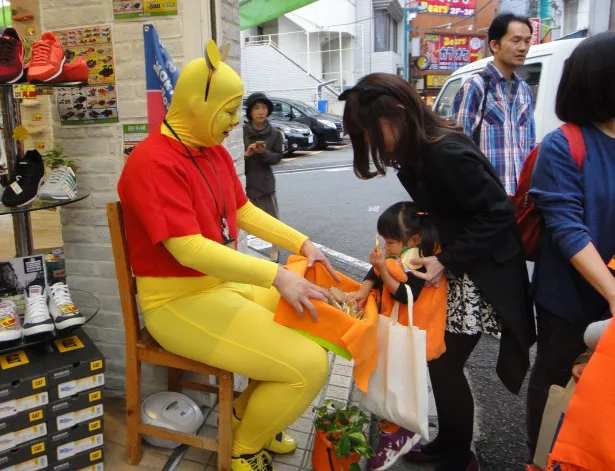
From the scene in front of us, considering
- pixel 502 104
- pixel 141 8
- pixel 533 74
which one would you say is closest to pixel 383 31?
pixel 533 74

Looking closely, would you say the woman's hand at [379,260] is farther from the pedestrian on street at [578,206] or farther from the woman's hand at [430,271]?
the pedestrian on street at [578,206]

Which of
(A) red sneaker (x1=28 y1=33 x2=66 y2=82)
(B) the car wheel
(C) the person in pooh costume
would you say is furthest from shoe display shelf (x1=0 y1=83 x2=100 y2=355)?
(B) the car wheel

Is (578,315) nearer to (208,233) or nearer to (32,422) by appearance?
(208,233)

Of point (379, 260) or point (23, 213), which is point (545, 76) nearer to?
point (379, 260)

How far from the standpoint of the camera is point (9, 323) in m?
1.92

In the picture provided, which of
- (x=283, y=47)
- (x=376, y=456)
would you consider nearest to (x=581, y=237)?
(x=376, y=456)

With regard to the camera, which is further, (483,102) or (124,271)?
(483,102)

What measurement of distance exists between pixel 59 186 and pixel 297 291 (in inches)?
42.6

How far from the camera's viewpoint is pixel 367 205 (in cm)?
827

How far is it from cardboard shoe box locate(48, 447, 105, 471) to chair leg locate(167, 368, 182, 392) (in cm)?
45

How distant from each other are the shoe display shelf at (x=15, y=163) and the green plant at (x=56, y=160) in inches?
4.3

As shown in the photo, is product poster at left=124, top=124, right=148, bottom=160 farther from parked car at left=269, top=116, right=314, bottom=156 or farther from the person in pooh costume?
parked car at left=269, top=116, right=314, bottom=156

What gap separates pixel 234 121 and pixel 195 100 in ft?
0.55

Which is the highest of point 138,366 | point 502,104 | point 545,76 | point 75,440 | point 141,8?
point 141,8
